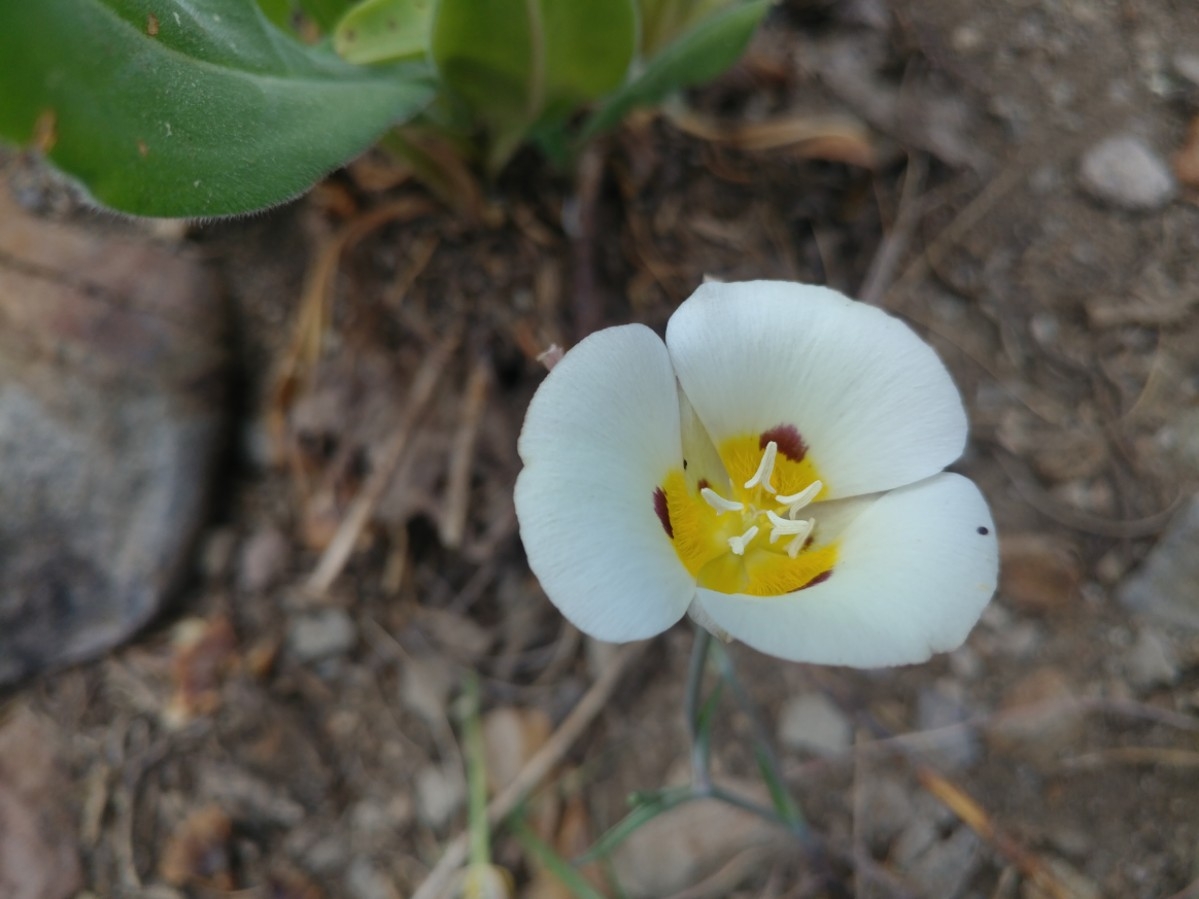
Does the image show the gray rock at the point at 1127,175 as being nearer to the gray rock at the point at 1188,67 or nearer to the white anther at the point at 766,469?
the gray rock at the point at 1188,67

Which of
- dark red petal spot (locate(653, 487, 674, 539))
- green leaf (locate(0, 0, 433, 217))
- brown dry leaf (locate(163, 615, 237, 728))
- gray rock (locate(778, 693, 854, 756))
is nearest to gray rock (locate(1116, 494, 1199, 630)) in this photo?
gray rock (locate(778, 693, 854, 756))

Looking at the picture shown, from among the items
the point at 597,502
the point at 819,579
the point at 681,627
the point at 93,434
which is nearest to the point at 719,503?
the point at 819,579

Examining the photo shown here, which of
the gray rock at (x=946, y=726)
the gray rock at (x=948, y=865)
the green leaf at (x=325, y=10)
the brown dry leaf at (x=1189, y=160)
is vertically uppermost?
the green leaf at (x=325, y=10)

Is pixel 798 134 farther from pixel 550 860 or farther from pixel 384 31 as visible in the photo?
pixel 550 860

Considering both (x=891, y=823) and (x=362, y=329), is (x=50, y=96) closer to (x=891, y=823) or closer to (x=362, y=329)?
(x=362, y=329)

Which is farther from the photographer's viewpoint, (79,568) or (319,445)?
(319,445)

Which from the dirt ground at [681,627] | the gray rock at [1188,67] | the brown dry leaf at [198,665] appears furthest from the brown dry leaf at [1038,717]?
the brown dry leaf at [198,665]

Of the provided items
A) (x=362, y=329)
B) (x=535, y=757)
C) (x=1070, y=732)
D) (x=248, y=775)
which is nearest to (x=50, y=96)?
(x=362, y=329)
